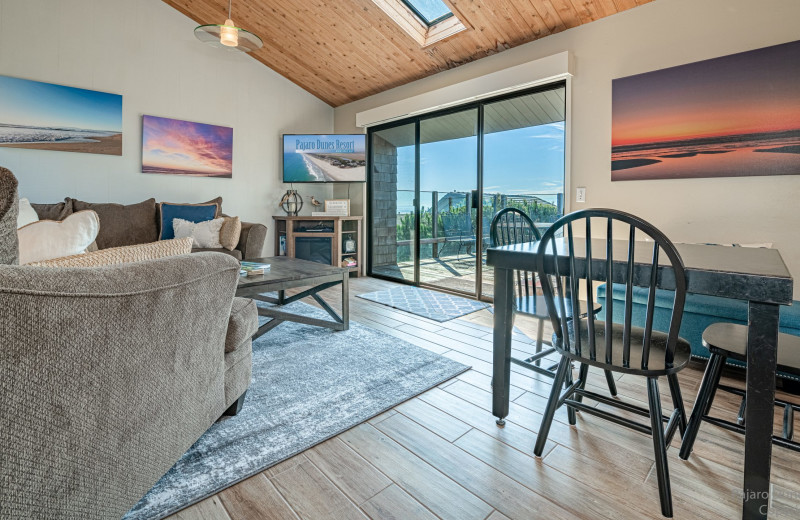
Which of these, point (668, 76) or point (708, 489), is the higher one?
point (668, 76)

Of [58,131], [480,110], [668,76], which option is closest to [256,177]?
[58,131]

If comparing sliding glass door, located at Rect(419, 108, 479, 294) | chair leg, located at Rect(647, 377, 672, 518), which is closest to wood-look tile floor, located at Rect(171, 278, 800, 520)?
chair leg, located at Rect(647, 377, 672, 518)

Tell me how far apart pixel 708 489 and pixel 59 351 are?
1.87 m

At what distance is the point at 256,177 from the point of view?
521cm

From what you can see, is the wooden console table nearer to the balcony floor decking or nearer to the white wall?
the white wall

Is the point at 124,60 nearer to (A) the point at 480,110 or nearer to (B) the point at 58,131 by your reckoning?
(B) the point at 58,131

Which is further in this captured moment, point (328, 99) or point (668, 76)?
point (328, 99)

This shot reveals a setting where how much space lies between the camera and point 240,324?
154cm

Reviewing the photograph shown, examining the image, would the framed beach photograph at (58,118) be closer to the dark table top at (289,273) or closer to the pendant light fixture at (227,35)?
the pendant light fixture at (227,35)

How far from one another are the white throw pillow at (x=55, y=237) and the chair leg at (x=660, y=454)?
183cm

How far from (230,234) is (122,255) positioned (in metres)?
3.00

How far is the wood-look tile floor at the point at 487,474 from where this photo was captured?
4.00 ft

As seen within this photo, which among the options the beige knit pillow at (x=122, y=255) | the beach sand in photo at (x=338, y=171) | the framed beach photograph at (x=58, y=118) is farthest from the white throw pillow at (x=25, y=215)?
the beach sand in photo at (x=338, y=171)

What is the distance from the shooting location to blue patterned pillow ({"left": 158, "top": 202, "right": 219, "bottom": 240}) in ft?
13.1
